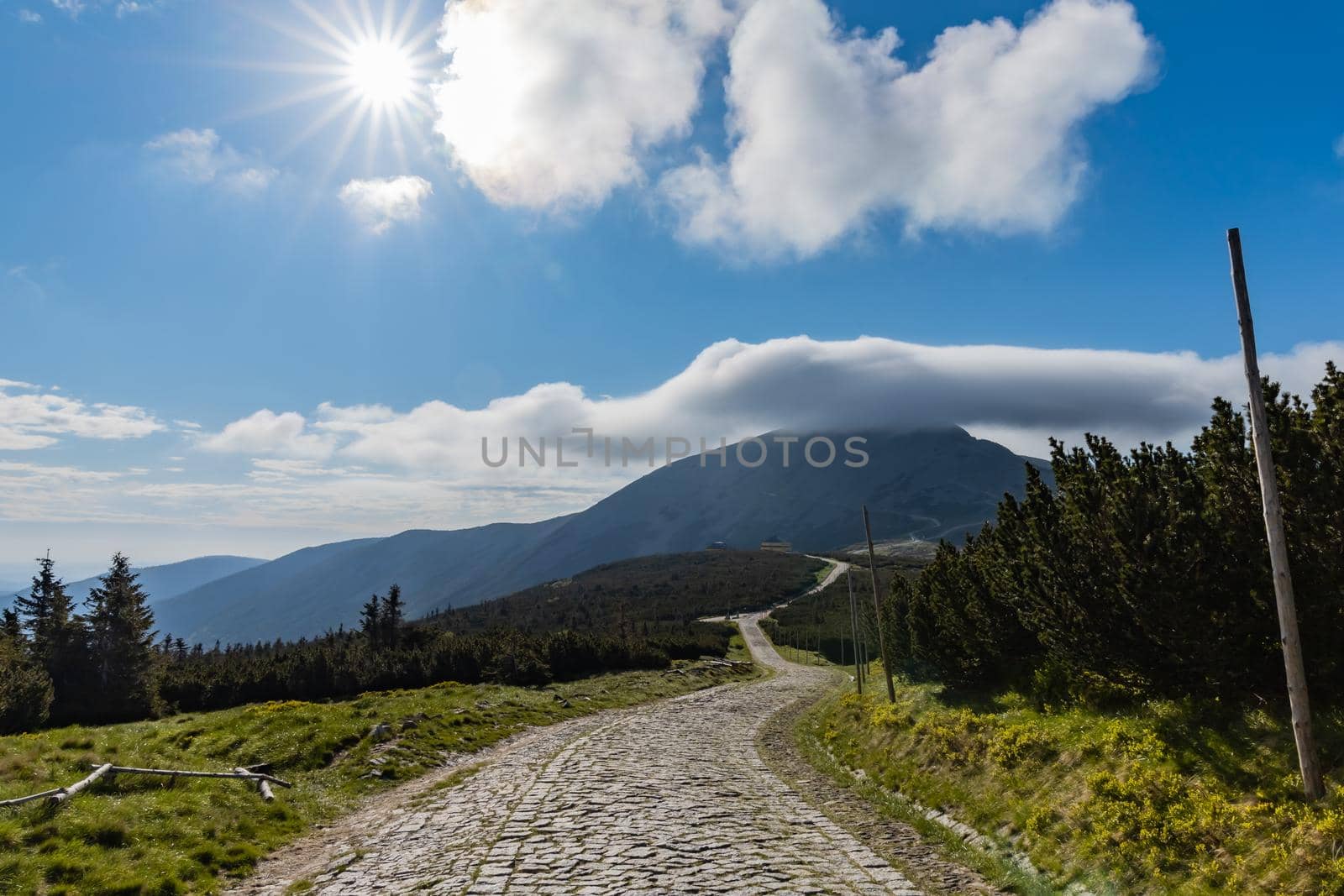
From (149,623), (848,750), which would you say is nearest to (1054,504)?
(848,750)

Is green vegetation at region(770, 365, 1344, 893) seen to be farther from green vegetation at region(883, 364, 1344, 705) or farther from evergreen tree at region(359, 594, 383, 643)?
evergreen tree at region(359, 594, 383, 643)

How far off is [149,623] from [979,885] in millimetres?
66089

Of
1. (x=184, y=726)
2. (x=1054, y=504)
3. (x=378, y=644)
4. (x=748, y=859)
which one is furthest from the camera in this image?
(x=378, y=644)

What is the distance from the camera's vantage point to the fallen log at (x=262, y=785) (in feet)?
60.4

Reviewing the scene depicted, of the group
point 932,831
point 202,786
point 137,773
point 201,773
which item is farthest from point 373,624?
point 932,831

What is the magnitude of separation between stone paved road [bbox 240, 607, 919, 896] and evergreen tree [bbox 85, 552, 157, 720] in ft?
141

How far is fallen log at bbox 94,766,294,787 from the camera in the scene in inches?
655

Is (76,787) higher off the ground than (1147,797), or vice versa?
(76,787)

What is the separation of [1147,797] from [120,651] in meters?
69.0

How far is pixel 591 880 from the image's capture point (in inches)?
464

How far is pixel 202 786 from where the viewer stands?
1753 centimetres

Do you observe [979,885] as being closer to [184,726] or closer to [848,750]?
[848,750]

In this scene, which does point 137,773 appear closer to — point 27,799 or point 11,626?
point 27,799

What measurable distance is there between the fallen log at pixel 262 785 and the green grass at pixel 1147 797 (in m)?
18.2
